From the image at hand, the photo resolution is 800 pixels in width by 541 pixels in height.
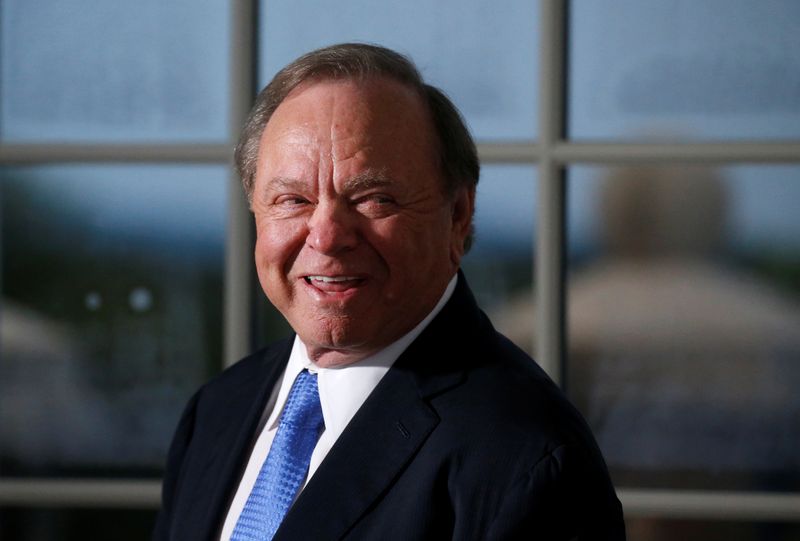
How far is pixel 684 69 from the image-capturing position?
2.69 meters

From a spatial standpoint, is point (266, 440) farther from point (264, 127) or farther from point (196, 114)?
point (196, 114)

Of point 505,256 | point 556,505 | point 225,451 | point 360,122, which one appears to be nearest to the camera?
point 556,505

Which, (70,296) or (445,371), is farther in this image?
(70,296)

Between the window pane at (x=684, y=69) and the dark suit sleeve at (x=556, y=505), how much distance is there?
1.53 meters

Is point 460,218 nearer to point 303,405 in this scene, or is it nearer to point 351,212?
point 351,212

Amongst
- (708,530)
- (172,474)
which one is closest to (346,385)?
(172,474)

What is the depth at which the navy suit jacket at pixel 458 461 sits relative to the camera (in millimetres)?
1348

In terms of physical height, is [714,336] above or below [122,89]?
below

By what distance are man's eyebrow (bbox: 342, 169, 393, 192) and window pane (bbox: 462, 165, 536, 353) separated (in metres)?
1.32

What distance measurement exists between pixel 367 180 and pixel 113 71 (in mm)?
1665

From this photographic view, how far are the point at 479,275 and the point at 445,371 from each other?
4.13ft

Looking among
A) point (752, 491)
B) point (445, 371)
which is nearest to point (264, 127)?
point (445, 371)

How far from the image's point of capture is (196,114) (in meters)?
2.88

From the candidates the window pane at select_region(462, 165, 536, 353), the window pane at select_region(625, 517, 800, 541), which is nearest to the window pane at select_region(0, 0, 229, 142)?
the window pane at select_region(462, 165, 536, 353)
